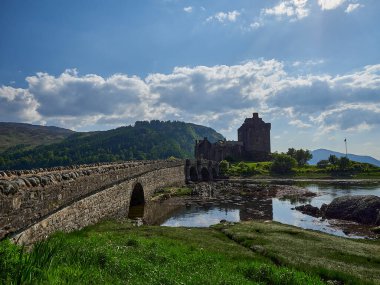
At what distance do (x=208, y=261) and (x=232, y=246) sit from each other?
7.46m

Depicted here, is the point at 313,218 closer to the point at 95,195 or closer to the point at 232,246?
the point at 232,246

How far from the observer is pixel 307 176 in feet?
415

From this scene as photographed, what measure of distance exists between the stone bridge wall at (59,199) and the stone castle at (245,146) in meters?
125

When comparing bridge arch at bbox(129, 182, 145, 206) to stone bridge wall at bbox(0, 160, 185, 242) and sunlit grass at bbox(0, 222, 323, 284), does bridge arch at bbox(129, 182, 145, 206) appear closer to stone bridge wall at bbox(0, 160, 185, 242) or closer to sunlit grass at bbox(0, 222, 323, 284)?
stone bridge wall at bbox(0, 160, 185, 242)

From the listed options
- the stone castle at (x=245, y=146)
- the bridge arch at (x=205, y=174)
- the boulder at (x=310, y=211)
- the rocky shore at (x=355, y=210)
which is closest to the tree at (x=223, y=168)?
the bridge arch at (x=205, y=174)

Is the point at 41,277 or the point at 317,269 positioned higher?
the point at 41,277

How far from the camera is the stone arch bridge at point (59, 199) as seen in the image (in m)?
15.2

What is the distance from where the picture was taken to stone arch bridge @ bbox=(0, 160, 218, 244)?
1521cm

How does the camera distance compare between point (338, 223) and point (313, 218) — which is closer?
point (338, 223)

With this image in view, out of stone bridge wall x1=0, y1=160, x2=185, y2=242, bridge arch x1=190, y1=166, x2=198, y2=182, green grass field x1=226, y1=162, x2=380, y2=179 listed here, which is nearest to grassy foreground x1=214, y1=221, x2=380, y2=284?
stone bridge wall x1=0, y1=160, x2=185, y2=242

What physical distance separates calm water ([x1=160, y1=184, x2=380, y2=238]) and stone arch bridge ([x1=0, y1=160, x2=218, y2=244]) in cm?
900

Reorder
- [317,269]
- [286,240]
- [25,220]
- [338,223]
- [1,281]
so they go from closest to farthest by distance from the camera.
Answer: [1,281] < [25,220] < [317,269] < [286,240] < [338,223]

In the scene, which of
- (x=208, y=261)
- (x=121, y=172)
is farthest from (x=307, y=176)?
(x=208, y=261)

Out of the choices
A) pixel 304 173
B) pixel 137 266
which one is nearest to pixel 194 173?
pixel 304 173
